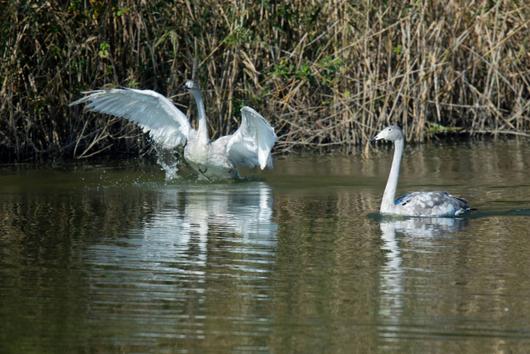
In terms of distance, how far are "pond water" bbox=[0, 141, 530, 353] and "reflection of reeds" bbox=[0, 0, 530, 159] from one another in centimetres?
154

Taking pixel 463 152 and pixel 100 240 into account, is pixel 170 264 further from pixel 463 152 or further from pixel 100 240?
pixel 463 152

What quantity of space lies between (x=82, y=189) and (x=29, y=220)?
2134 mm

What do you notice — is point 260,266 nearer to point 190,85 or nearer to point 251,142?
point 251,142

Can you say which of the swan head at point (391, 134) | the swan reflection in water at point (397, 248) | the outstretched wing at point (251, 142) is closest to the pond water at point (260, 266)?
the swan reflection in water at point (397, 248)

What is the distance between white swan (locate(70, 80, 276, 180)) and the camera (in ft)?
43.4

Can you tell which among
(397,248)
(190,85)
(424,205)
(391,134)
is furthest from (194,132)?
(397,248)

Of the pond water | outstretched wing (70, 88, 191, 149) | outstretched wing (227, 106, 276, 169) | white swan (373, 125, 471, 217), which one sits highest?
outstretched wing (70, 88, 191, 149)

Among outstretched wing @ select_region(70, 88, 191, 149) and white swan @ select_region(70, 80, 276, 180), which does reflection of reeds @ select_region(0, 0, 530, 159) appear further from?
white swan @ select_region(70, 80, 276, 180)

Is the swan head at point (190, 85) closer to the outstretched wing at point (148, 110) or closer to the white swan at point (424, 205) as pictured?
the outstretched wing at point (148, 110)

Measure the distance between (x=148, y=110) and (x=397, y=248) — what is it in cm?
529

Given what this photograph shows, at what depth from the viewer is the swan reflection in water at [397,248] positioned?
7.02m

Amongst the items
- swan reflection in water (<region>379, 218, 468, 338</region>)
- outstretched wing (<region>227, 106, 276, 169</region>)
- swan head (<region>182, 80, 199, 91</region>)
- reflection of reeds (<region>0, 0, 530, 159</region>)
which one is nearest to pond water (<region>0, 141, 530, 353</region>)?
swan reflection in water (<region>379, 218, 468, 338</region>)

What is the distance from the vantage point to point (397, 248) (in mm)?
9125

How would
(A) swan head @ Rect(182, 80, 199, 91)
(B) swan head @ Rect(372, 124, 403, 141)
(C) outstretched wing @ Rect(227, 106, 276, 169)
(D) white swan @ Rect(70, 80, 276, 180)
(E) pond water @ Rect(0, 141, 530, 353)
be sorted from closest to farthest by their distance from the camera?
(E) pond water @ Rect(0, 141, 530, 353)
(B) swan head @ Rect(372, 124, 403, 141)
(C) outstretched wing @ Rect(227, 106, 276, 169)
(D) white swan @ Rect(70, 80, 276, 180)
(A) swan head @ Rect(182, 80, 199, 91)
